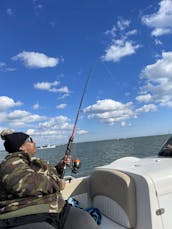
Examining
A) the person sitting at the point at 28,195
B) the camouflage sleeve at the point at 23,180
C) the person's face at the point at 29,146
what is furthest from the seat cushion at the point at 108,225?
the person's face at the point at 29,146

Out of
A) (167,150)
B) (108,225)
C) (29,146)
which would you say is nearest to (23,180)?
(29,146)

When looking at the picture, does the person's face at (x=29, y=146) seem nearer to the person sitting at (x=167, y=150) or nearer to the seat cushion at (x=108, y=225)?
the seat cushion at (x=108, y=225)

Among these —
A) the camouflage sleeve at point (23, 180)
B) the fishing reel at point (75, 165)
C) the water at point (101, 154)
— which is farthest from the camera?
the water at point (101, 154)

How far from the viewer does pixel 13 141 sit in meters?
2.73

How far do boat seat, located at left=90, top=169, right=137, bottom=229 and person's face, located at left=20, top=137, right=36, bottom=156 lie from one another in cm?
96

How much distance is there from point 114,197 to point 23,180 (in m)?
1.22

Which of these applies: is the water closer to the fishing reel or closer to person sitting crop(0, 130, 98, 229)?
person sitting crop(0, 130, 98, 229)

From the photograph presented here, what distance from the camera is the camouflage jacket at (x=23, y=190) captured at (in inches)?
96.3

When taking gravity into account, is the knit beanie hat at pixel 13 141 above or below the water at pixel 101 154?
above

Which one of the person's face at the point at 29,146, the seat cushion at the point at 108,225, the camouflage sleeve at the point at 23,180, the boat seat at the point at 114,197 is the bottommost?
the seat cushion at the point at 108,225

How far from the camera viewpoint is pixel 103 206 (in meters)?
3.58

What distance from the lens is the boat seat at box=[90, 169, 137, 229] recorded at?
3.12m

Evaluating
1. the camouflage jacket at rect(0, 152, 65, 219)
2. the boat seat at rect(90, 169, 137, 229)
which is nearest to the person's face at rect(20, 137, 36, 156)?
the camouflage jacket at rect(0, 152, 65, 219)

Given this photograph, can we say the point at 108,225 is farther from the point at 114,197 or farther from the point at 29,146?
the point at 29,146
